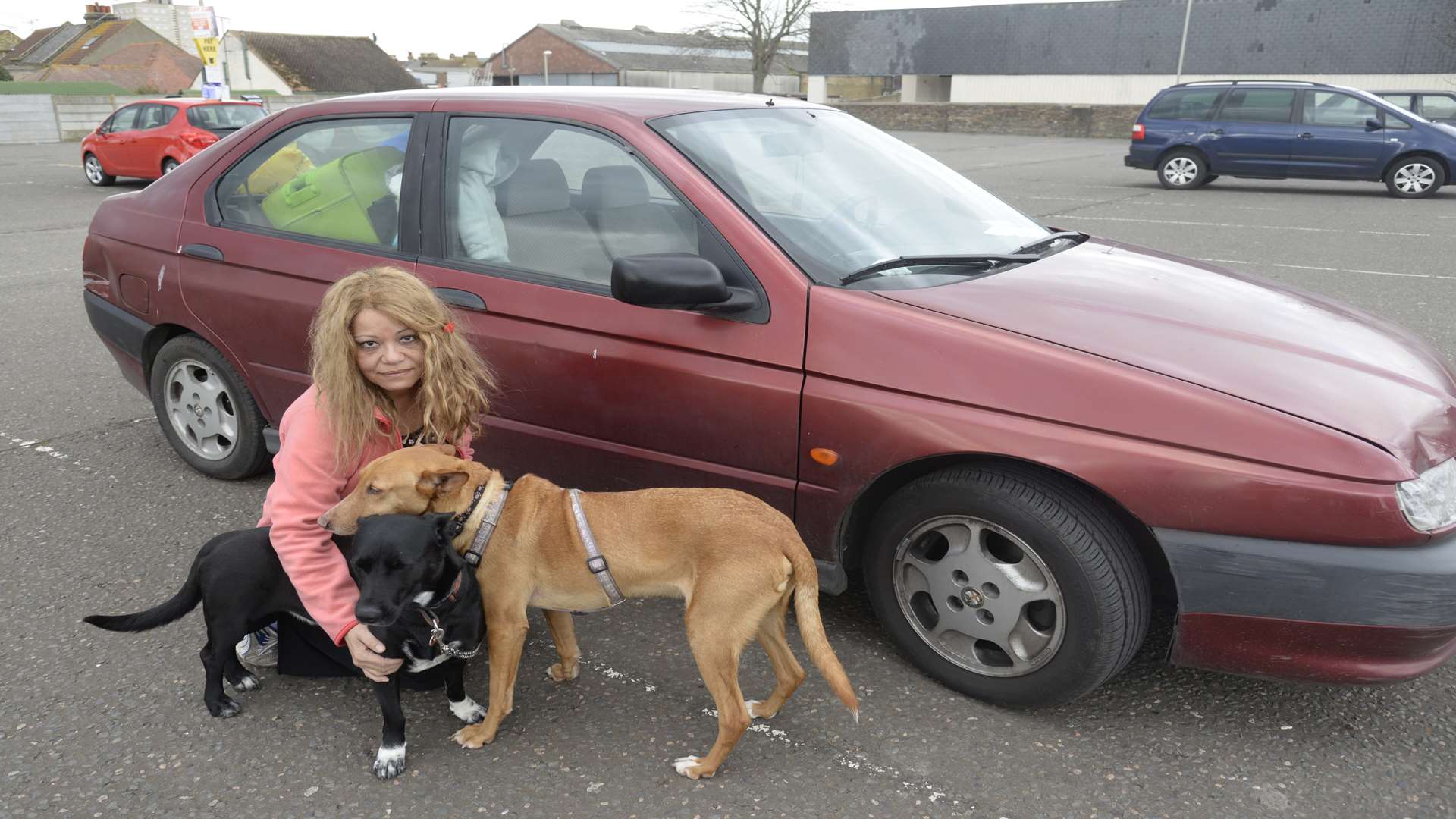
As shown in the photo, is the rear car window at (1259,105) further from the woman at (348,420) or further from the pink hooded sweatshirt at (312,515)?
the pink hooded sweatshirt at (312,515)

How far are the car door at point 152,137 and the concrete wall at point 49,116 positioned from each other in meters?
13.4

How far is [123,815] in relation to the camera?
2.28 m

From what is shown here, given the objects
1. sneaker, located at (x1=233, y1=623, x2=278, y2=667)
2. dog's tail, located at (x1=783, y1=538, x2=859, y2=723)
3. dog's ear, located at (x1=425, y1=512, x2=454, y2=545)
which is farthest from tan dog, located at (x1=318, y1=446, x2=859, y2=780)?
sneaker, located at (x1=233, y1=623, x2=278, y2=667)

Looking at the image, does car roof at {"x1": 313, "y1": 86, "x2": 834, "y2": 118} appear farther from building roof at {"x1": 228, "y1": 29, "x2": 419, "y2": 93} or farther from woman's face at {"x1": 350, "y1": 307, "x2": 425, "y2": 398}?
building roof at {"x1": 228, "y1": 29, "x2": 419, "y2": 93}

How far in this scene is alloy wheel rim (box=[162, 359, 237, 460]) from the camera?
4.05m

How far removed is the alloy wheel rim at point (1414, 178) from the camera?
14023 millimetres

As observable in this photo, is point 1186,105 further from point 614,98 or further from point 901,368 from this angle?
point 901,368

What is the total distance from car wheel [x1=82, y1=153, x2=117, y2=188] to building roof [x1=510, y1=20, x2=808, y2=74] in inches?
2065

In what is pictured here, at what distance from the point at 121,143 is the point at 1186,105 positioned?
17366 mm

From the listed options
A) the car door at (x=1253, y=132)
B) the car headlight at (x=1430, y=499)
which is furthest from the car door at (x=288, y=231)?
the car door at (x=1253, y=132)

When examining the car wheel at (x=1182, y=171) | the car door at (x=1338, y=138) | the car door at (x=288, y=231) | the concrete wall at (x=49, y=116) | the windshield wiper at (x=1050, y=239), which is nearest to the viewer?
the windshield wiper at (x=1050, y=239)

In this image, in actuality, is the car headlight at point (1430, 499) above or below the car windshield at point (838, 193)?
below

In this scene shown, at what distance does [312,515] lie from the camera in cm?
253

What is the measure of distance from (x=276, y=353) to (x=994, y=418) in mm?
2622
